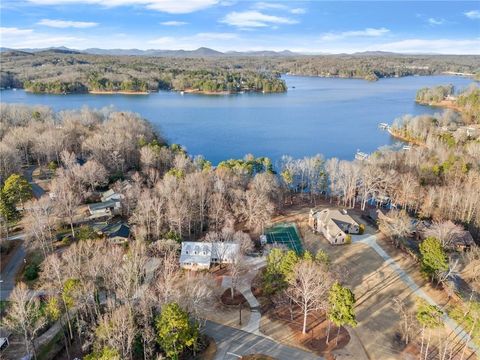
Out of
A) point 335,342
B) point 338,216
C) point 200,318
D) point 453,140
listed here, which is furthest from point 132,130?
point 453,140

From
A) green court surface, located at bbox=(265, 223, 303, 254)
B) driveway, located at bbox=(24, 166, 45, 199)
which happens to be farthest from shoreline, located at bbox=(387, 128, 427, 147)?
driveway, located at bbox=(24, 166, 45, 199)

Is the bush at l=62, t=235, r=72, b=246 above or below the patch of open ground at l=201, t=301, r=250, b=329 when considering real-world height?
above

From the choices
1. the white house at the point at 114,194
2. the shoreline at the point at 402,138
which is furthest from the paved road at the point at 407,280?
the shoreline at the point at 402,138

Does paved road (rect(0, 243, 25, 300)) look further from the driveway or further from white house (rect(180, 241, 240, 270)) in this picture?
white house (rect(180, 241, 240, 270))

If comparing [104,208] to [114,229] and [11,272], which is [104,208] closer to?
[114,229]

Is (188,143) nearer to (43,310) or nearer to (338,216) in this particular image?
(338,216)

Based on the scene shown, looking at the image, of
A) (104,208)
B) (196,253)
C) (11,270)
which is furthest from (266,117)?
(11,270)

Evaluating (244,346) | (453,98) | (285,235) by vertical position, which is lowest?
(244,346)

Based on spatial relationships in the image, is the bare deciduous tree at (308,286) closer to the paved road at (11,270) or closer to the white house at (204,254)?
the white house at (204,254)
